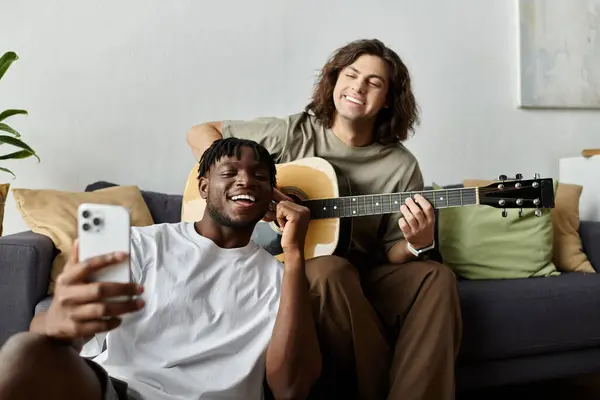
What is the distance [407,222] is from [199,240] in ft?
1.84

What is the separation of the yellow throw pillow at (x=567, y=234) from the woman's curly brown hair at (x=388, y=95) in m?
0.54

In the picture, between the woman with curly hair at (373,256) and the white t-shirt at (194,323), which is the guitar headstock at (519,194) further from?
the white t-shirt at (194,323)

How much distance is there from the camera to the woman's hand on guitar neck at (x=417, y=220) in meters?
1.42

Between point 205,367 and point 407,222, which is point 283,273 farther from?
point 407,222

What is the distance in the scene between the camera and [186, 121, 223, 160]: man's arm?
1.73 meters

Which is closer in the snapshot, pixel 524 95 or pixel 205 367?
pixel 205 367

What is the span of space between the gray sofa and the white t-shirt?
0.53 meters

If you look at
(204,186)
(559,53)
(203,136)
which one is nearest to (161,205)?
(203,136)

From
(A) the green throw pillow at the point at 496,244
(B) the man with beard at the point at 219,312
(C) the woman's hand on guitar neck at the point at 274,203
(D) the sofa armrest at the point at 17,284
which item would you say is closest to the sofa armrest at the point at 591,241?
(A) the green throw pillow at the point at 496,244

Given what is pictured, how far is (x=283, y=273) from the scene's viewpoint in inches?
44.4

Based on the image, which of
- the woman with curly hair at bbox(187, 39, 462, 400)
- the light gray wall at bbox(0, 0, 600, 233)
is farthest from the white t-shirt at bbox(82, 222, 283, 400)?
the light gray wall at bbox(0, 0, 600, 233)

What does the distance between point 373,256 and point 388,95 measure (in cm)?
50

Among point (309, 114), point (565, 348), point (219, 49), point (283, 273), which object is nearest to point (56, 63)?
point (219, 49)

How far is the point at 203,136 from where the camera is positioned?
5.74 feet
